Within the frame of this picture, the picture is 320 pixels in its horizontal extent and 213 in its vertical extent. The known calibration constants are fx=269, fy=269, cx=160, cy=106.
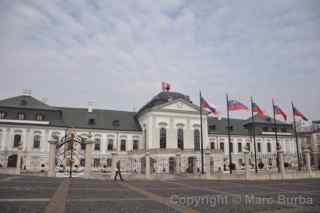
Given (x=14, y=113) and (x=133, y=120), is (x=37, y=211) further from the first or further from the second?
(x=133, y=120)

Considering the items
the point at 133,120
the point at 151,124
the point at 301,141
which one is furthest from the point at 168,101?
the point at 301,141

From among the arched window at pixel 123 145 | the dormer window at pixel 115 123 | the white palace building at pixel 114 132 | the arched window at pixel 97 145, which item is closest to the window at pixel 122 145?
the arched window at pixel 123 145

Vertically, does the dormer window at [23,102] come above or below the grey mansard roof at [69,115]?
above

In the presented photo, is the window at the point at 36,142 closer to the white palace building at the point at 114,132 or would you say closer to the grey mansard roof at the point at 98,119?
the white palace building at the point at 114,132

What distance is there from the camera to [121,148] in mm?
45406

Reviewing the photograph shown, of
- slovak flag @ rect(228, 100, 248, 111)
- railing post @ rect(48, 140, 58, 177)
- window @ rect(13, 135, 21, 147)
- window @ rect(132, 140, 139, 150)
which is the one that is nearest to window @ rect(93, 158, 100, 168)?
window @ rect(132, 140, 139, 150)

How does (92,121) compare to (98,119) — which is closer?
(92,121)

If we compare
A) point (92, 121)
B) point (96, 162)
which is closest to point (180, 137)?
point (96, 162)

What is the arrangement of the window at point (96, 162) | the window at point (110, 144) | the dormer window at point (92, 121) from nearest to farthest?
the window at point (96, 162), the window at point (110, 144), the dormer window at point (92, 121)

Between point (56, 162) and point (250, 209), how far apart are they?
21.8 metres

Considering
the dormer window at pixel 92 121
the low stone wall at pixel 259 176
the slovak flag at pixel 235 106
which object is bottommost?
the low stone wall at pixel 259 176

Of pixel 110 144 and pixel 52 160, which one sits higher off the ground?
pixel 110 144

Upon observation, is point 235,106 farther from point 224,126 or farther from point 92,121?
point 224,126

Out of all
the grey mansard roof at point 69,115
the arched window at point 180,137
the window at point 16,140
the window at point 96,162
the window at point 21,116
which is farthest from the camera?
the arched window at point 180,137
